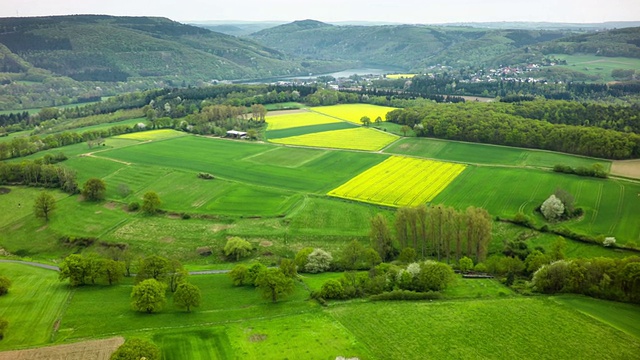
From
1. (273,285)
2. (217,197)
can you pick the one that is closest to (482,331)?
(273,285)

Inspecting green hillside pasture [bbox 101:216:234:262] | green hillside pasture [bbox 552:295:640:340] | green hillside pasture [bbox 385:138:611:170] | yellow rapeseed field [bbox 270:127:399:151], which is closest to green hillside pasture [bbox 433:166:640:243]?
green hillside pasture [bbox 385:138:611:170]

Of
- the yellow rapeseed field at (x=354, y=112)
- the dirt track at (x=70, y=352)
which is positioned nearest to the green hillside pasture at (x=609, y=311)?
the dirt track at (x=70, y=352)

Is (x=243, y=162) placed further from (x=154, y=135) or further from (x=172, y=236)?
(x=154, y=135)

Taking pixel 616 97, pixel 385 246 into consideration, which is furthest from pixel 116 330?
pixel 616 97

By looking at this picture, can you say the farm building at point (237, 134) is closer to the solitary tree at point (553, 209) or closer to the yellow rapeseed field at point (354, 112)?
the yellow rapeseed field at point (354, 112)

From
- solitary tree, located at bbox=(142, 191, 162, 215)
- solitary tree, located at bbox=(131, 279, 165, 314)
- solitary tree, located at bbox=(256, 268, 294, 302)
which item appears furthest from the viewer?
solitary tree, located at bbox=(142, 191, 162, 215)

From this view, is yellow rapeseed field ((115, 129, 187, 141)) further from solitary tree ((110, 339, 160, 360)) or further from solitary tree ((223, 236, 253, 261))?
solitary tree ((110, 339, 160, 360))
